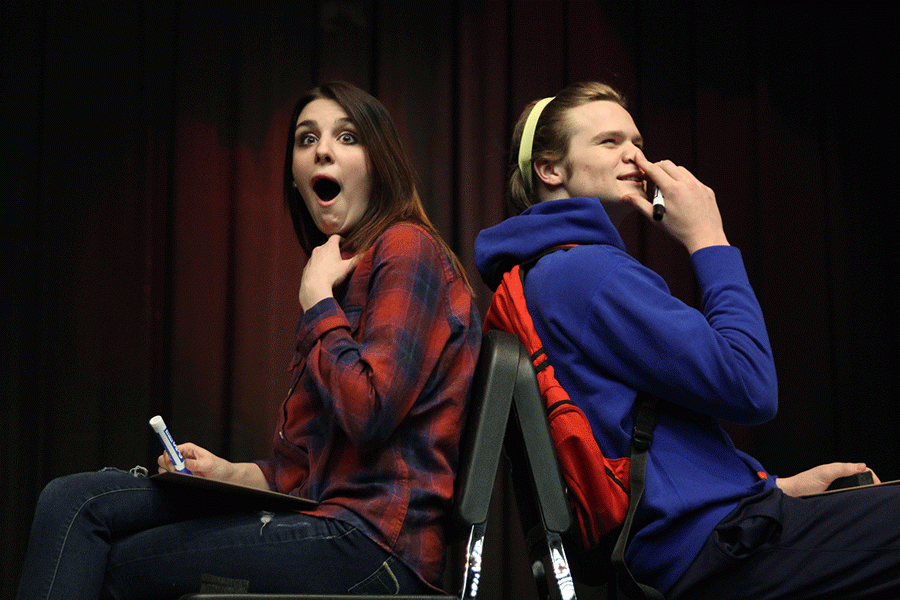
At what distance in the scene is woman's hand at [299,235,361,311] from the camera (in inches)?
49.7

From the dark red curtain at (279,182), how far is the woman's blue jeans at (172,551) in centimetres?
137

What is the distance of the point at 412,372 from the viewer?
1.14 metres

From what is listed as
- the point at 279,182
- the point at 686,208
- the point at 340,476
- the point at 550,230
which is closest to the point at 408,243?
the point at 550,230

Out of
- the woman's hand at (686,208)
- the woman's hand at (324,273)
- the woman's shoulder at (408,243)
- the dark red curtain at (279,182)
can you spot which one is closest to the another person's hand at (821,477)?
the woman's hand at (686,208)

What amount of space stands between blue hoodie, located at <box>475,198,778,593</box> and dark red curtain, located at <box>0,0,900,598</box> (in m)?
1.27

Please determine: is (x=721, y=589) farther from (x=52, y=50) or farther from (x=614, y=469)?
(x=52, y=50)

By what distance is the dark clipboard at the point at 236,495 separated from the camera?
1.01 m

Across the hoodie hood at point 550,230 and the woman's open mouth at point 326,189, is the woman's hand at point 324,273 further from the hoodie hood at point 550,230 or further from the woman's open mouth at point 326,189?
the hoodie hood at point 550,230

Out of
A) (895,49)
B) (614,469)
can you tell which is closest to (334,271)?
(614,469)

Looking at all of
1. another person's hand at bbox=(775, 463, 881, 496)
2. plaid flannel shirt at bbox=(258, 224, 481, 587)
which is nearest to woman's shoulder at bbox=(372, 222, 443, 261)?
plaid flannel shirt at bbox=(258, 224, 481, 587)

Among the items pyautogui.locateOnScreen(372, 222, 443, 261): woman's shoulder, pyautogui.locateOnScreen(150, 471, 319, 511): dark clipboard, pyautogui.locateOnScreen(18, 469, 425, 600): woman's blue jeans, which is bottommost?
pyautogui.locateOnScreen(18, 469, 425, 600): woman's blue jeans

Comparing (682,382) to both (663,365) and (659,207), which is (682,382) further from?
(659,207)

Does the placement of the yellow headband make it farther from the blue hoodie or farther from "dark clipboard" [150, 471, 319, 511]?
"dark clipboard" [150, 471, 319, 511]

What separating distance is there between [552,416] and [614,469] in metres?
0.12
